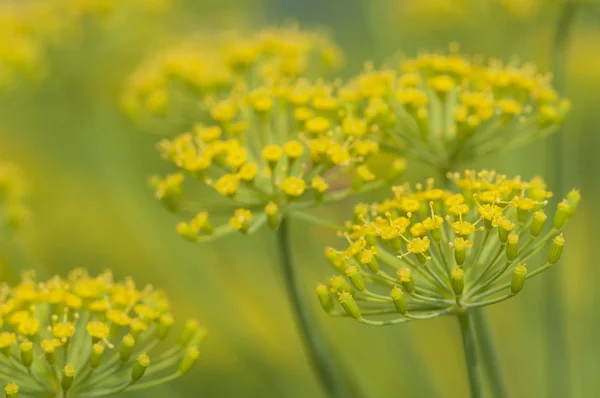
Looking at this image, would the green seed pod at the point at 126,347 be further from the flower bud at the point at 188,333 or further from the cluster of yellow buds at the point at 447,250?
the cluster of yellow buds at the point at 447,250

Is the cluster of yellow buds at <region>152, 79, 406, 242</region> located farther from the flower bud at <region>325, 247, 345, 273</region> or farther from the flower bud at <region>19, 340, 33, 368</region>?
the flower bud at <region>19, 340, 33, 368</region>

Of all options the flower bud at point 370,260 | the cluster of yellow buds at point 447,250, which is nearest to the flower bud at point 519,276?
the cluster of yellow buds at point 447,250

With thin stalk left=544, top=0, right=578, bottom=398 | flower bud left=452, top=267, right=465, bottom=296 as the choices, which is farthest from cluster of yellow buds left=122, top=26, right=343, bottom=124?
flower bud left=452, top=267, right=465, bottom=296

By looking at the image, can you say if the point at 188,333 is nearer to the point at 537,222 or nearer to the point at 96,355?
the point at 96,355

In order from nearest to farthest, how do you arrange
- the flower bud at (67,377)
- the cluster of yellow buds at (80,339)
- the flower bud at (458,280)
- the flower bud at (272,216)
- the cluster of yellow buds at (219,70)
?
the flower bud at (458,280)
the flower bud at (67,377)
the cluster of yellow buds at (80,339)
the flower bud at (272,216)
the cluster of yellow buds at (219,70)

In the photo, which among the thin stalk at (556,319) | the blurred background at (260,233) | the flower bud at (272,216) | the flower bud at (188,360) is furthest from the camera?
the blurred background at (260,233)

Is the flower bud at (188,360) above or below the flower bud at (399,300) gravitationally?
below

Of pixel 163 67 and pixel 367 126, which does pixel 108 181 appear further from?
pixel 367 126
